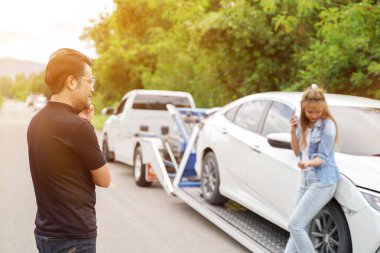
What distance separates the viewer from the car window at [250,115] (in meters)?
6.82

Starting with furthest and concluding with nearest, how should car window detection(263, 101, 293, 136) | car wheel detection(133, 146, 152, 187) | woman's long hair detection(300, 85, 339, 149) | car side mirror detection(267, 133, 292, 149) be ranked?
car wheel detection(133, 146, 152, 187) < car window detection(263, 101, 293, 136) < car side mirror detection(267, 133, 292, 149) < woman's long hair detection(300, 85, 339, 149)

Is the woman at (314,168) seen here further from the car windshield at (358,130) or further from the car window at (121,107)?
the car window at (121,107)

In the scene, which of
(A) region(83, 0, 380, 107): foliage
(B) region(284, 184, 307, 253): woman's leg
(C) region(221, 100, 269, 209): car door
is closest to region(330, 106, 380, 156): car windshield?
(B) region(284, 184, 307, 253): woman's leg

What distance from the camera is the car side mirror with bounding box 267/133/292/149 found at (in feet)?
17.9

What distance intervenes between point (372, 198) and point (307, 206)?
0.52 metres

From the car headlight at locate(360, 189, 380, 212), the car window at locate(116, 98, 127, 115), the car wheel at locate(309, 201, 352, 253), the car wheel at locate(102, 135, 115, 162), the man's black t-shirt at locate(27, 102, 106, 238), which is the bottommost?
the car wheel at locate(102, 135, 115, 162)

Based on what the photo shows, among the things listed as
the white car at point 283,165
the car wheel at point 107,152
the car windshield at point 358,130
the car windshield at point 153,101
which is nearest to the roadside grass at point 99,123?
the car wheel at point 107,152

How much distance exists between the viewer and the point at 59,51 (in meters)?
2.77

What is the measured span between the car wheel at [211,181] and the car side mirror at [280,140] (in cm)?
204

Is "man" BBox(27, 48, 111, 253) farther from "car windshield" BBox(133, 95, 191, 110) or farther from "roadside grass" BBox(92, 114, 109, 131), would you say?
"roadside grass" BBox(92, 114, 109, 131)

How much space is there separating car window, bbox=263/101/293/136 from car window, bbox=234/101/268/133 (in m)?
0.20

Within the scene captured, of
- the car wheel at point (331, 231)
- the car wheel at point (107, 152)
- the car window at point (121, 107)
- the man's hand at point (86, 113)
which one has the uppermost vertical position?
the man's hand at point (86, 113)

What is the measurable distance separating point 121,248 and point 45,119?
383cm

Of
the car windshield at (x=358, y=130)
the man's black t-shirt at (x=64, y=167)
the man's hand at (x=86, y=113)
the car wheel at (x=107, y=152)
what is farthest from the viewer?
the car wheel at (x=107, y=152)
